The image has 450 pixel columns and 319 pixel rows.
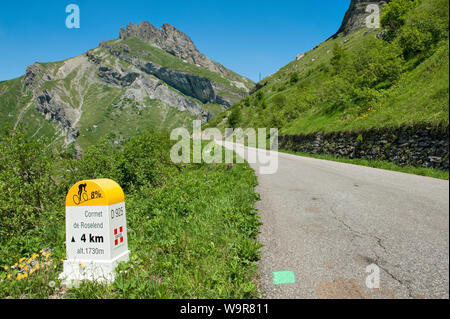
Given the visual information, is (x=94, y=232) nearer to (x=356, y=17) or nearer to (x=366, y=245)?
(x=366, y=245)

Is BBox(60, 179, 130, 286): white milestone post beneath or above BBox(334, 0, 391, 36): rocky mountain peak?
beneath

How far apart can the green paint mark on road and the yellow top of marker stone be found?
2.73 meters

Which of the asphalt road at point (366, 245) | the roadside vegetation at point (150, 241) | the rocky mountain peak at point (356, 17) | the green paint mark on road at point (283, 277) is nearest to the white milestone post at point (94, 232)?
the roadside vegetation at point (150, 241)

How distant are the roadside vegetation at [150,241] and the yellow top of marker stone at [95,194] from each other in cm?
109

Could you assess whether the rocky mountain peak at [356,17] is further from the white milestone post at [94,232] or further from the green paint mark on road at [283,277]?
the white milestone post at [94,232]

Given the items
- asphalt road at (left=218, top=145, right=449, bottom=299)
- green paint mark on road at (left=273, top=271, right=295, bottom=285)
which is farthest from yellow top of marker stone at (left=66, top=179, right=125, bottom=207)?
green paint mark on road at (left=273, top=271, right=295, bottom=285)

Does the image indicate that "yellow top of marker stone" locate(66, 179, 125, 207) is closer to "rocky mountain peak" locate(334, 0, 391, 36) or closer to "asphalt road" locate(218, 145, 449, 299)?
"asphalt road" locate(218, 145, 449, 299)

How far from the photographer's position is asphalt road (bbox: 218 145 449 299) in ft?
5.60

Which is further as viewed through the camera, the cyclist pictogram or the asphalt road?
the cyclist pictogram

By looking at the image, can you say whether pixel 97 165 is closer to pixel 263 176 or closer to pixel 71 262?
pixel 263 176

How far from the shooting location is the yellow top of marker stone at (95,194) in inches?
160

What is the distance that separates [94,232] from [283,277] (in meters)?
3.02
